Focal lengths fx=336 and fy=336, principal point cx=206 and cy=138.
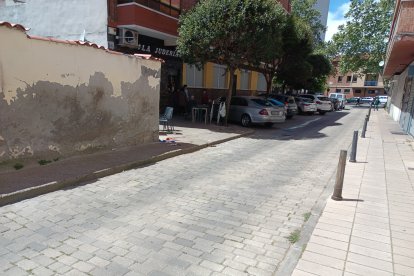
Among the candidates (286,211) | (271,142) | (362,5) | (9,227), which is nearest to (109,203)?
(9,227)

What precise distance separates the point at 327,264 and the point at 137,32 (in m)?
13.5

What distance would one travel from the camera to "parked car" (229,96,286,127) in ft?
51.7

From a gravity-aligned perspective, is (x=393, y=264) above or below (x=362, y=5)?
below

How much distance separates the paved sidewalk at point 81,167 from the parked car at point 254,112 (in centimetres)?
490

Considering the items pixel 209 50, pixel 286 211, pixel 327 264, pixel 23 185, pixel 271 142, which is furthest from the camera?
pixel 209 50

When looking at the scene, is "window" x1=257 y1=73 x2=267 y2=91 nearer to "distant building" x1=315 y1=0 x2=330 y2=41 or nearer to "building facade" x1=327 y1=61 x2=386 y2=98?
"distant building" x1=315 y1=0 x2=330 y2=41

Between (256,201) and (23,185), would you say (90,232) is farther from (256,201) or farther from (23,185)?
(256,201)

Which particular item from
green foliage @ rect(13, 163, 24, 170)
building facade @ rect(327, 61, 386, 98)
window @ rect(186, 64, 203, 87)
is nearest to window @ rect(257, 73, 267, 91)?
window @ rect(186, 64, 203, 87)

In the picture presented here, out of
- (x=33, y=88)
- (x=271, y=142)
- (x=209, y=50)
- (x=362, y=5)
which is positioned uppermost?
(x=362, y=5)

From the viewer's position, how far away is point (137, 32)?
1479cm

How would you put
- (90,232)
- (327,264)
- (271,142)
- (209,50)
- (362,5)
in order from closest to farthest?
(327,264)
(90,232)
(271,142)
(209,50)
(362,5)

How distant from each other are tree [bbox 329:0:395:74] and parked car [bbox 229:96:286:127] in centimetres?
2981

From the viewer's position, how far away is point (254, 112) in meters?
15.9

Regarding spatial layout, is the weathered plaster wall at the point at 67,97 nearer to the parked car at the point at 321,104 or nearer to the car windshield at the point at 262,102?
the car windshield at the point at 262,102
